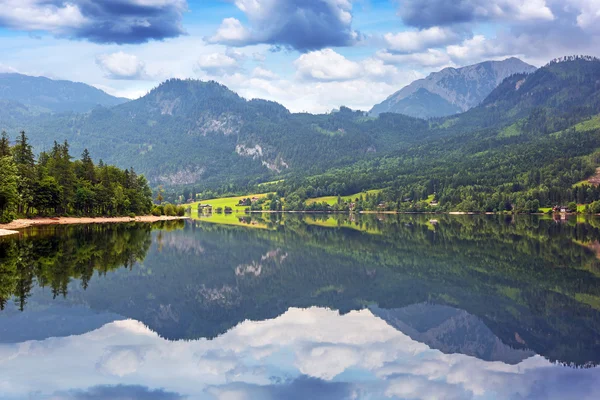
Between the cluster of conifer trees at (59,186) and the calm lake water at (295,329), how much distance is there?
42.9 meters

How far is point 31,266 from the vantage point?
41.6 metres

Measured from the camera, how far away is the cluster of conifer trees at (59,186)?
90.2 m

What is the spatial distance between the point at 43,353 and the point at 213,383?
693cm

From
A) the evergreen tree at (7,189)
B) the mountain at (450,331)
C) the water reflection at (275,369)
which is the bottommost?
the mountain at (450,331)

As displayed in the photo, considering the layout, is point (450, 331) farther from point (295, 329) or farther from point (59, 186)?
point (59, 186)

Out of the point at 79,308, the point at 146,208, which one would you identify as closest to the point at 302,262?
the point at 79,308

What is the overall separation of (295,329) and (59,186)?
314ft

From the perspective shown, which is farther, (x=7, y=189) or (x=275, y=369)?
(x=7, y=189)

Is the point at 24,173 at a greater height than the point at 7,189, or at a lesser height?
greater

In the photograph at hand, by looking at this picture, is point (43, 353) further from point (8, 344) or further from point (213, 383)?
point (213, 383)

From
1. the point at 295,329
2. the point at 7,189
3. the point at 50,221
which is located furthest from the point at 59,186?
the point at 295,329

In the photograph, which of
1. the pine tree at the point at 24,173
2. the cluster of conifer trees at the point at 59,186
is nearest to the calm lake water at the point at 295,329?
the cluster of conifer trees at the point at 59,186

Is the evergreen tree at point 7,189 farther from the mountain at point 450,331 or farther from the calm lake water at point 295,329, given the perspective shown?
the mountain at point 450,331

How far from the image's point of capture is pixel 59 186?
362ft
